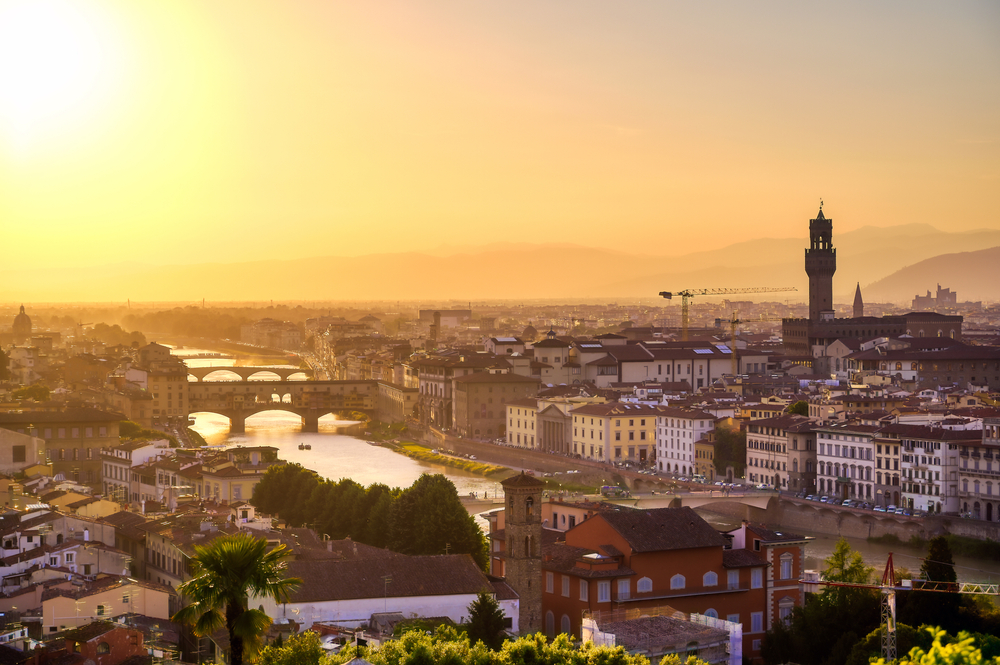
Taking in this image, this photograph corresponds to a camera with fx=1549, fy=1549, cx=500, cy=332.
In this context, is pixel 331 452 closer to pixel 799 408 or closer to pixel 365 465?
pixel 365 465

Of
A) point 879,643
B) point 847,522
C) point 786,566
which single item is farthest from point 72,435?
point 879,643

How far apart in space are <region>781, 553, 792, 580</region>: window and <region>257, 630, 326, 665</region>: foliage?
19.7 feet

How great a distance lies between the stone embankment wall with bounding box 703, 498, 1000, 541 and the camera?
76.5 feet

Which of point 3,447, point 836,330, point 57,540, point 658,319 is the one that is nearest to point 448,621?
point 57,540

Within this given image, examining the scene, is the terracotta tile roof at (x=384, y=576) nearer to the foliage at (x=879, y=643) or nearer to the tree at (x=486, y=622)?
the tree at (x=486, y=622)

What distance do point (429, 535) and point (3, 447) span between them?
8400 mm

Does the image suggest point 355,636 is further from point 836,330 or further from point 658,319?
point 658,319

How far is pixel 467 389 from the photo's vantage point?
41062 millimetres

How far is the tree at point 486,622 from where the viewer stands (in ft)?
40.9

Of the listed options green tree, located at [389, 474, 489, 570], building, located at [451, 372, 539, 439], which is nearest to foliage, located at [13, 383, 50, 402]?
building, located at [451, 372, 539, 439]

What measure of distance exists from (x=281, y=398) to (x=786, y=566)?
3650cm

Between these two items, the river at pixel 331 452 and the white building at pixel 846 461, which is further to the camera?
the river at pixel 331 452

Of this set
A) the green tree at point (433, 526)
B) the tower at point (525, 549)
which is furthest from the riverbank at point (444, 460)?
the tower at point (525, 549)

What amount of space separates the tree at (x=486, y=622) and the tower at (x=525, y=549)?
1.99 ft
